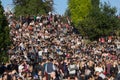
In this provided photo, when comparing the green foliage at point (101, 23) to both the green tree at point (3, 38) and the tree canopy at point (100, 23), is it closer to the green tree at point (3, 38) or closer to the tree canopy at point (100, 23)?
the tree canopy at point (100, 23)

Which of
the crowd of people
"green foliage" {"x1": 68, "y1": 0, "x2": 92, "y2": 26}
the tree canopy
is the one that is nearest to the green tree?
the crowd of people

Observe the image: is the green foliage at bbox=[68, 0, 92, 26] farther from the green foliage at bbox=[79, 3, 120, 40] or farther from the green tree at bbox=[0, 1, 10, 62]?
the green tree at bbox=[0, 1, 10, 62]

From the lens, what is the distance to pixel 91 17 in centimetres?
6838

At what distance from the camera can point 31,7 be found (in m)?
88.2

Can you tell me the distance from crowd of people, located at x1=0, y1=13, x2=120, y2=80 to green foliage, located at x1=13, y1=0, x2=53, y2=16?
1803cm

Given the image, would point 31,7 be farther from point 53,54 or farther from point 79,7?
point 53,54

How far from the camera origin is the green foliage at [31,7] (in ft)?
288

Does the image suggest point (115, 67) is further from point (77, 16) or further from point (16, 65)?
point (77, 16)

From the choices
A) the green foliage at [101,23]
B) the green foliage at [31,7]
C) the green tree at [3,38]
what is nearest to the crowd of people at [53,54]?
the green tree at [3,38]

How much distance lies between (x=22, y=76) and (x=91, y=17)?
3675 cm

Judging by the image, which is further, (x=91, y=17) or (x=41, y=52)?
(x=91, y=17)

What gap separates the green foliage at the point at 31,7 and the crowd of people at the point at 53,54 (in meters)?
18.0

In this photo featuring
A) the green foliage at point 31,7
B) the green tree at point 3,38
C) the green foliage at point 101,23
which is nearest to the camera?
the green tree at point 3,38

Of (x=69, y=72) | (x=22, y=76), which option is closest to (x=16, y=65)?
(x=69, y=72)
